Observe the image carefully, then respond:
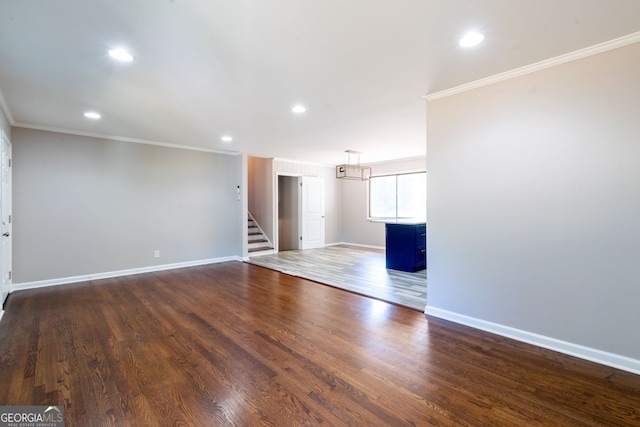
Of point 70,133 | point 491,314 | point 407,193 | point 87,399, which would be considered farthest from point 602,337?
point 70,133

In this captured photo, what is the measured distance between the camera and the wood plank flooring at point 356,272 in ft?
12.9

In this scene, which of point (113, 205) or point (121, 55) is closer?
point (121, 55)

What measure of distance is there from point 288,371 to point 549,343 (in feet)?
7.23

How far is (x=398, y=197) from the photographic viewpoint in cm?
777

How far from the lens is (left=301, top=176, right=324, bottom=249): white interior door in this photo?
7879mm

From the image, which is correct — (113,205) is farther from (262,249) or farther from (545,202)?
(545,202)

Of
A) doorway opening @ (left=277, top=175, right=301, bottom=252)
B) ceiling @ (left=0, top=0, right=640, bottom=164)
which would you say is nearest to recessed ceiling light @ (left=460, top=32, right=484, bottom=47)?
ceiling @ (left=0, top=0, right=640, bottom=164)

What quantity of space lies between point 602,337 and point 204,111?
4493mm

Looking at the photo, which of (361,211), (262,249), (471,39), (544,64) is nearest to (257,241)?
(262,249)

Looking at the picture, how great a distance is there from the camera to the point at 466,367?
215 centimetres

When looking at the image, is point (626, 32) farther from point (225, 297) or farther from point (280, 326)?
point (225, 297)

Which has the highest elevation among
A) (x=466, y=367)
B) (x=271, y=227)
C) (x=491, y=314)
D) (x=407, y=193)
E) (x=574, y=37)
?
(x=574, y=37)

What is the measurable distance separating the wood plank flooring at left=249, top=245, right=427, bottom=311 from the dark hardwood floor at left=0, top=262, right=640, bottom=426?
51 cm

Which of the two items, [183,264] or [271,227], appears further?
[271,227]
